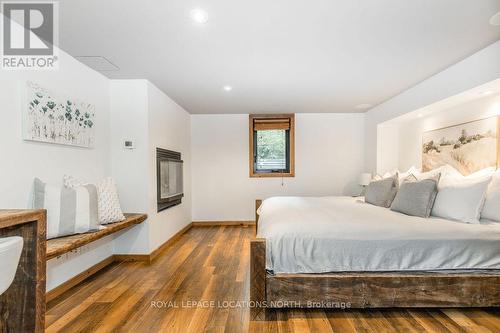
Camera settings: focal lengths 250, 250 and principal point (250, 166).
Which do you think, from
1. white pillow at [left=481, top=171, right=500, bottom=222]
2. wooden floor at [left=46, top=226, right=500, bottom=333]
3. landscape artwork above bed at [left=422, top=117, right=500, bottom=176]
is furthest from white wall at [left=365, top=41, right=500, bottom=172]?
wooden floor at [left=46, top=226, right=500, bottom=333]

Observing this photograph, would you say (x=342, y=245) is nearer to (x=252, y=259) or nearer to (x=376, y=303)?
(x=376, y=303)

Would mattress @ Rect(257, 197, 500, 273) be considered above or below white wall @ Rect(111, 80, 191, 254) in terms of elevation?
below

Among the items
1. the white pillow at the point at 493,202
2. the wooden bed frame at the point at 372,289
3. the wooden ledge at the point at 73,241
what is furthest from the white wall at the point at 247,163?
the wooden bed frame at the point at 372,289

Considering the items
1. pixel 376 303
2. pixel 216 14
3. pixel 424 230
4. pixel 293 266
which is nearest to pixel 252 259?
pixel 293 266

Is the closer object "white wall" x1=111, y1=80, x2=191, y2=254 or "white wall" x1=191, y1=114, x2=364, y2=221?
"white wall" x1=111, y1=80, x2=191, y2=254

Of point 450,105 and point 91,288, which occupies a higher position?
point 450,105

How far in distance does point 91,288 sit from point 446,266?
3136 mm

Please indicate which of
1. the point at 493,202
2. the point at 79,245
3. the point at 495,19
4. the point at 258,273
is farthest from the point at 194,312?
the point at 495,19

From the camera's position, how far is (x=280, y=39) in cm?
213

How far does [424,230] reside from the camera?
78.5 inches

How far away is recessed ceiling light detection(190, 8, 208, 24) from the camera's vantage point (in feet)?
5.73

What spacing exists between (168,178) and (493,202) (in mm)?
3788

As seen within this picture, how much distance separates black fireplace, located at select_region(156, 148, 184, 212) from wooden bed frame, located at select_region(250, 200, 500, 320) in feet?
6.81

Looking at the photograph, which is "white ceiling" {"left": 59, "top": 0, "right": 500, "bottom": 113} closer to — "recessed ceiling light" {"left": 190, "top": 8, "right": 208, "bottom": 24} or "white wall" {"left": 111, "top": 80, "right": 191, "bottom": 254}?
"recessed ceiling light" {"left": 190, "top": 8, "right": 208, "bottom": 24}
